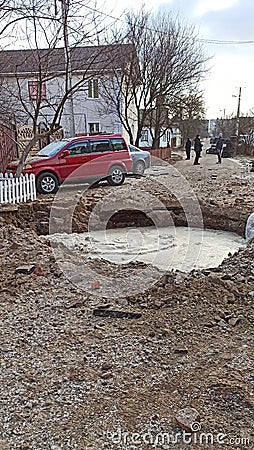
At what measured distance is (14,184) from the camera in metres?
11.5

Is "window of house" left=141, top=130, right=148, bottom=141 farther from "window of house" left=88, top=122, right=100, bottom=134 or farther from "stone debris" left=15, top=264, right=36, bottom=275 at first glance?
"stone debris" left=15, top=264, right=36, bottom=275

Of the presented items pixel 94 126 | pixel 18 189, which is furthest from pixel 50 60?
pixel 94 126

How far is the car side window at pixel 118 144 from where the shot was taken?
14.8m

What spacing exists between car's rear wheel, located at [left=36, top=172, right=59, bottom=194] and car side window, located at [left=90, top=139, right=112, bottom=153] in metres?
1.77

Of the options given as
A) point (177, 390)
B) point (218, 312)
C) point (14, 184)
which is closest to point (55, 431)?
point (177, 390)

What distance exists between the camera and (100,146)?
14570 millimetres

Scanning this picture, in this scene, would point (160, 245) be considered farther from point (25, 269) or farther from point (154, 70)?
point (154, 70)

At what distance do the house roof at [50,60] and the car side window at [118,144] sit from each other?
94.6 inches

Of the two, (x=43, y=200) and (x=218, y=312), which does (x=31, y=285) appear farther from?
(x=43, y=200)

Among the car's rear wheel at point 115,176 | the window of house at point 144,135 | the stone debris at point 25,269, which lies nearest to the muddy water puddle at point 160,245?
the stone debris at point 25,269

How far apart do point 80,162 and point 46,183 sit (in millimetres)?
1379

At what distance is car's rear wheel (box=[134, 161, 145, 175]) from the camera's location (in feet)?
61.0

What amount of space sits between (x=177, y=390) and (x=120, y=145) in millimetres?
11749

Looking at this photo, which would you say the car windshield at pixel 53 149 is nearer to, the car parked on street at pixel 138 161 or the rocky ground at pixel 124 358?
the car parked on street at pixel 138 161
